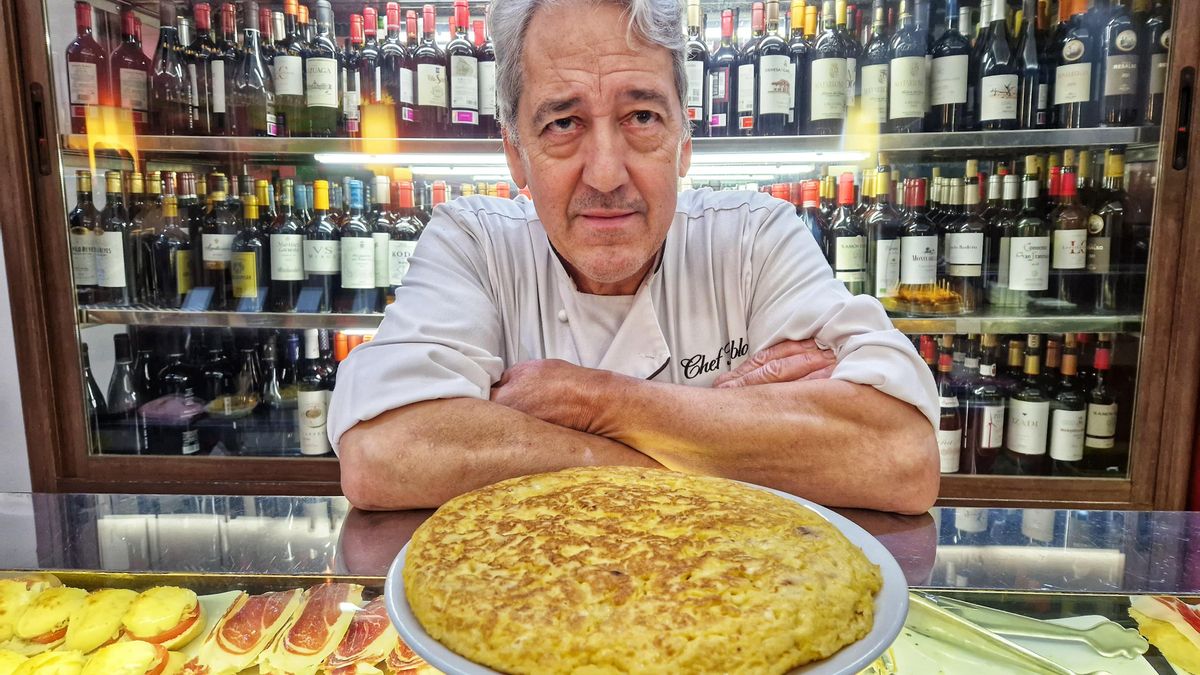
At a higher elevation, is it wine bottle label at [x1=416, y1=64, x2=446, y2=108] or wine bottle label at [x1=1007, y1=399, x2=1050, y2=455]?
wine bottle label at [x1=416, y1=64, x2=446, y2=108]

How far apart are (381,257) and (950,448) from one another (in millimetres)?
1880

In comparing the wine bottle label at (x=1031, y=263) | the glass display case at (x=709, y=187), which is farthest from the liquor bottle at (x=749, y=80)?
the wine bottle label at (x=1031, y=263)

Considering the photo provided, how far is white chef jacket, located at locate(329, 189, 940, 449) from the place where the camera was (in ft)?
4.15

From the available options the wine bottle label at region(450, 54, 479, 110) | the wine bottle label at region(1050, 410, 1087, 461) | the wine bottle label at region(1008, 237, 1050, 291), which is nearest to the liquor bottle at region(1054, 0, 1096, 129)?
the wine bottle label at region(1008, 237, 1050, 291)

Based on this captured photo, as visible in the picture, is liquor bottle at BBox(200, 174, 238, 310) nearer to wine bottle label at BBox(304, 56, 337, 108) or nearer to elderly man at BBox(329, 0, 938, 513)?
wine bottle label at BBox(304, 56, 337, 108)

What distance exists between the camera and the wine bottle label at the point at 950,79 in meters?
2.09

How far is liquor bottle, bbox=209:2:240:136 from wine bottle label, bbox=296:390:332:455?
0.90 metres

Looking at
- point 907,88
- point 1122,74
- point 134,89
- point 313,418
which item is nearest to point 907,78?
point 907,88

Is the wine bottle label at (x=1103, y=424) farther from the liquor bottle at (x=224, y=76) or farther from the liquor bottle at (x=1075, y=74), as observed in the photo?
the liquor bottle at (x=224, y=76)

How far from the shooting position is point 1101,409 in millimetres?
2217

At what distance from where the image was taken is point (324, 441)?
2367mm

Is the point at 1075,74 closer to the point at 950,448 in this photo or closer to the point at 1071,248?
the point at 1071,248

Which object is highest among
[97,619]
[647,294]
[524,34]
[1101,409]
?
[524,34]

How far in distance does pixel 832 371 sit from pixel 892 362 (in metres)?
0.10
